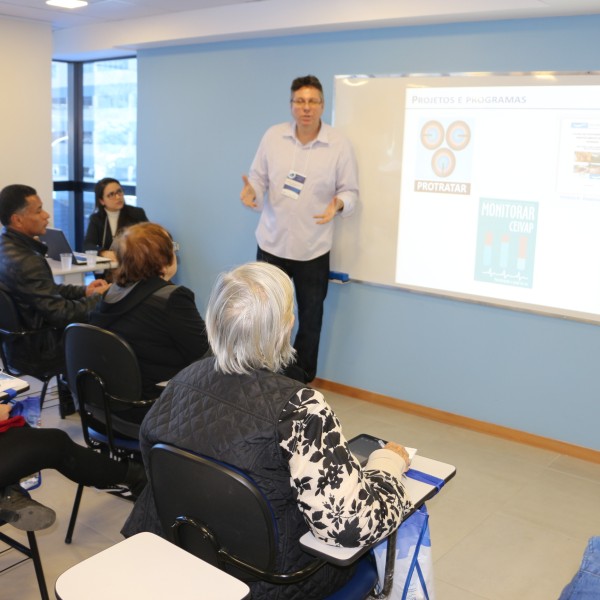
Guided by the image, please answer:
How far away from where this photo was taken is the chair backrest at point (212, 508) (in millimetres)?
1543

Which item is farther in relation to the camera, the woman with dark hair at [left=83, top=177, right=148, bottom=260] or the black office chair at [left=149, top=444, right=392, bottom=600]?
the woman with dark hair at [left=83, top=177, right=148, bottom=260]

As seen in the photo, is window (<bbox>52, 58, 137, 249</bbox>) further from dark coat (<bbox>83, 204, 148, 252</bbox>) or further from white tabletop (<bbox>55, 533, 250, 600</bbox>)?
white tabletop (<bbox>55, 533, 250, 600</bbox>)

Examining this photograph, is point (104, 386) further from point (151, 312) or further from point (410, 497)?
point (410, 497)

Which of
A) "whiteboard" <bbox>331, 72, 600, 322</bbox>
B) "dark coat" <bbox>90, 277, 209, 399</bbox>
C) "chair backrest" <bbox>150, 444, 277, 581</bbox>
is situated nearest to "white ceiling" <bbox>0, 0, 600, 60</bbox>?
"whiteboard" <bbox>331, 72, 600, 322</bbox>

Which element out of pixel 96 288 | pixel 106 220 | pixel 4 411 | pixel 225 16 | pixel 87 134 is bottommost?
pixel 4 411

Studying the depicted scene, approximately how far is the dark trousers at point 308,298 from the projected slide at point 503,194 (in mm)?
469

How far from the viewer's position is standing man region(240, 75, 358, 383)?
165 inches

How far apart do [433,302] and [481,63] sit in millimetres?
1338

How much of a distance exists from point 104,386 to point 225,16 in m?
3.00

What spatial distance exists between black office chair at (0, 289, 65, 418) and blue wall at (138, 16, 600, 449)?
6.00 ft

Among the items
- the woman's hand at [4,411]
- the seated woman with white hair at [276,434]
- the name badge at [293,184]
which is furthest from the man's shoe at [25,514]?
the name badge at [293,184]

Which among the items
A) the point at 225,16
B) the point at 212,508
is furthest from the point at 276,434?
the point at 225,16

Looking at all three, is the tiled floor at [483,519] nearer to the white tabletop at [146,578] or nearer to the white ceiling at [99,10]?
the white tabletop at [146,578]

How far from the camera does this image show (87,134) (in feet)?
22.8
